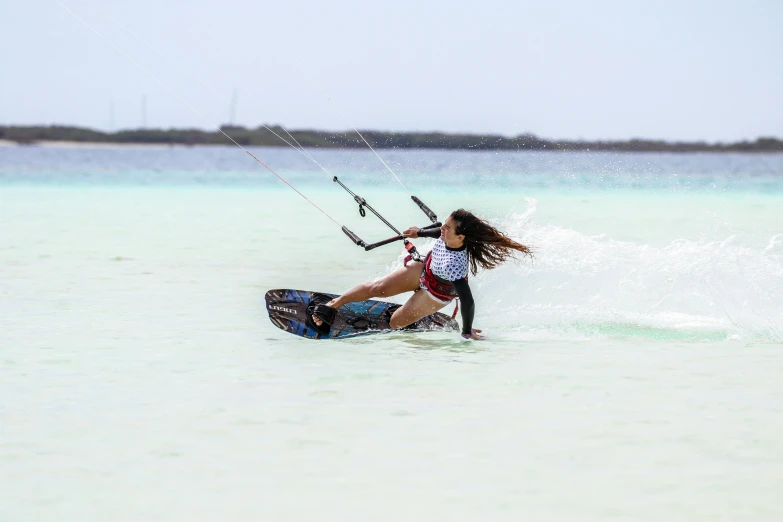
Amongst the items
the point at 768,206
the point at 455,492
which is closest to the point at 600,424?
the point at 455,492

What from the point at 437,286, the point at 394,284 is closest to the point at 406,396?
the point at 437,286

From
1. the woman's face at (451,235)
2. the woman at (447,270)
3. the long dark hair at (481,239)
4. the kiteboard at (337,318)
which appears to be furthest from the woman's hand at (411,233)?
the kiteboard at (337,318)

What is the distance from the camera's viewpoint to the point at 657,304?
1004 centimetres

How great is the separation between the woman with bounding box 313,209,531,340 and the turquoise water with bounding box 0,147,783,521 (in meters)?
0.33

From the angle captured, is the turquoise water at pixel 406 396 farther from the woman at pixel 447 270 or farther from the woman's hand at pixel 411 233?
the woman's hand at pixel 411 233

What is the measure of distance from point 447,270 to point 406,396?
6.05 ft

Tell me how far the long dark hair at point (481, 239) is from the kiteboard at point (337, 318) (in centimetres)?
91

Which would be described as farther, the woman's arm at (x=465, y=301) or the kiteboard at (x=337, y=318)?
the kiteboard at (x=337, y=318)

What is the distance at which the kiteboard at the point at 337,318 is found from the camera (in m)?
8.42

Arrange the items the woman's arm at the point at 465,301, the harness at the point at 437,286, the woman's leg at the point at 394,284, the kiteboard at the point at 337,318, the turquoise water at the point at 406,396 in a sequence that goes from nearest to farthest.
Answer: the turquoise water at the point at 406,396 < the woman's arm at the point at 465,301 < the harness at the point at 437,286 < the woman's leg at the point at 394,284 < the kiteboard at the point at 337,318

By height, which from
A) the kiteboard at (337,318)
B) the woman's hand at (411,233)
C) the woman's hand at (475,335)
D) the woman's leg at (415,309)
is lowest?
the kiteboard at (337,318)

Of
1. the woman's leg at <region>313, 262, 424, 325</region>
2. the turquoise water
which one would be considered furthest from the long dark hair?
the turquoise water

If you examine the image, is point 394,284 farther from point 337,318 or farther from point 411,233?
point 337,318

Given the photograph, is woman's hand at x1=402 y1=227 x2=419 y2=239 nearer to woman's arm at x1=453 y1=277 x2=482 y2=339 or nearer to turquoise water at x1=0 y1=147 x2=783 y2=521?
woman's arm at x1=453 y1=277 x2=482 y2=339
